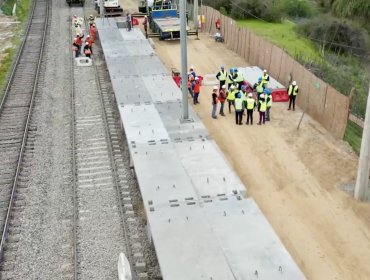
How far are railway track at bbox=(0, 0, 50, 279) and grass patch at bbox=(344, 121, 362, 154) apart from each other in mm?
11497

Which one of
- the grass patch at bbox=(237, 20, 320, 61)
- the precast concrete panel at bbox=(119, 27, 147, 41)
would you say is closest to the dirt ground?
the precast concrete panel at bbox=(119, 27, 147, 41)

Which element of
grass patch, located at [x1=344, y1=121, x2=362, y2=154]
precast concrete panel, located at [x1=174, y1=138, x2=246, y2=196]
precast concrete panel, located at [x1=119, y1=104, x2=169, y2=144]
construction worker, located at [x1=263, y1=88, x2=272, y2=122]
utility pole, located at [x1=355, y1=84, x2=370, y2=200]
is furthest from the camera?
construction worker, located at [x1=263, y1=88, x2=272, y2=122]

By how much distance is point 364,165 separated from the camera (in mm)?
15359

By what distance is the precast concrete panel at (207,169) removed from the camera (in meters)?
14.2

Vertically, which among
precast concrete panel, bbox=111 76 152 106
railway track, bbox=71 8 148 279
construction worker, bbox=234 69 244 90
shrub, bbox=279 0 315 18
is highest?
precast concrete panel, bbox=111 76 152 106

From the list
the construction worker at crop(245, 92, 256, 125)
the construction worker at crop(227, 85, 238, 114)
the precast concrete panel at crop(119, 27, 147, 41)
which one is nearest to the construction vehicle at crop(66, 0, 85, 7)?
the precast concrete panel at crop(119, 27, 147, 41)

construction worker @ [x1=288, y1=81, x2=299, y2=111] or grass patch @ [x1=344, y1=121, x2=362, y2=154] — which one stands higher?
construction worker @ [x1=288, y1=81, x2=299, y2=111]

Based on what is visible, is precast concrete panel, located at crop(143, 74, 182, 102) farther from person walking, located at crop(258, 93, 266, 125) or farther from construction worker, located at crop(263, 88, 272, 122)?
construction worker, located at crop(263, 88, 272, 122)

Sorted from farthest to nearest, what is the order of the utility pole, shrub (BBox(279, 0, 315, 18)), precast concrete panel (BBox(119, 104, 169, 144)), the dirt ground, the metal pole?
shrub (BBox(279, 0, 315, 18)) < precast concrete panel (BBox(119, 104, 169, 144)) < the metal pole < the utility pole < the dirt ground

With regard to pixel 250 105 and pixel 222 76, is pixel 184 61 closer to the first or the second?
pixel 250 105

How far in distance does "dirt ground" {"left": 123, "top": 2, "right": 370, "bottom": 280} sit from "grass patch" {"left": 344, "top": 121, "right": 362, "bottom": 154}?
1.05 ft

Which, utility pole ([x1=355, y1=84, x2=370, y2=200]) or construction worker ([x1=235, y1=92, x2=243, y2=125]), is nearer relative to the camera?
utility pole ([x1=355, y1=84, x2=370, y2=200])

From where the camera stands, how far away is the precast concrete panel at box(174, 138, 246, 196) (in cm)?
1420

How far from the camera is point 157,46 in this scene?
113 ft
